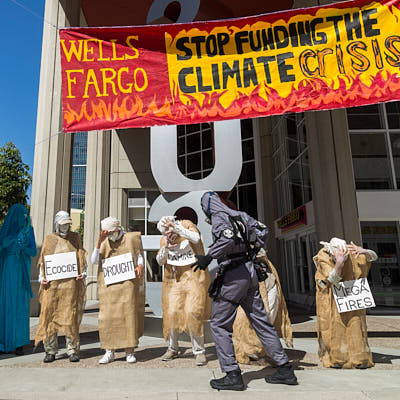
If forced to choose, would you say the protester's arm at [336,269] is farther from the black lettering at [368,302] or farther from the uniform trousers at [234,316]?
the uniform trousers at [234,316]

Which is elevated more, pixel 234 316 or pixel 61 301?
pixel 61 301

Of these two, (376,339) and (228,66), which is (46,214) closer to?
(228,66)

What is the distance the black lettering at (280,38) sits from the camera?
5910 millimetres

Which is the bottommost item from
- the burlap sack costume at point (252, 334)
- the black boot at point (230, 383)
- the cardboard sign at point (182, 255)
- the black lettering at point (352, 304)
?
the black boot at point (230, 383)

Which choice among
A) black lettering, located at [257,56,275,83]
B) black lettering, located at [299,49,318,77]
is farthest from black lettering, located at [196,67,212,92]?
black lettering, located at [299,49,318,77]

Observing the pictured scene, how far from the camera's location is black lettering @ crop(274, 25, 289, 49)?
19.4ft

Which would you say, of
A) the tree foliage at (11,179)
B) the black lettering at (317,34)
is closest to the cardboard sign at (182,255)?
the black lettering at (317,34)

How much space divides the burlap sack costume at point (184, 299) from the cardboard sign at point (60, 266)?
1.21 metres

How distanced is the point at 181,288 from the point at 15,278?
247 cm

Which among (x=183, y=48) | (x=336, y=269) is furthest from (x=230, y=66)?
(x=336, y=269)

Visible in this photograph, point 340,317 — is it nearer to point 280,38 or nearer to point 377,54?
point 377,54

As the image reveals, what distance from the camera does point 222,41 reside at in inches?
238

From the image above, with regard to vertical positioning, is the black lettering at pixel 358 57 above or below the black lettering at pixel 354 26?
below

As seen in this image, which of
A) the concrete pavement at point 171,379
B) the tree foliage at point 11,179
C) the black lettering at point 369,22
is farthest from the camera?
the tree foliage at point 11,179
